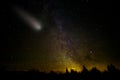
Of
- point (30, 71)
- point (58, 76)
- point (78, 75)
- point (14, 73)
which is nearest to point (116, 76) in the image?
point (78, 75)

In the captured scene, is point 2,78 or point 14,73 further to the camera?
point 14,73

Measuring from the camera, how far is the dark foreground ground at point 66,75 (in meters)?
58.9

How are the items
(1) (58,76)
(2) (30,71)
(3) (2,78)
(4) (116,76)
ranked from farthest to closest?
(4) (116,76)
(1) (58,76)
(2) (30,71)
(3) (2,78)

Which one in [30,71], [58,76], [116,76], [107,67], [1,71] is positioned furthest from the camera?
[107,67]

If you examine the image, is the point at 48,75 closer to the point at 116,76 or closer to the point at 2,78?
the point at 2,78

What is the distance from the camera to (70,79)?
81938 mm

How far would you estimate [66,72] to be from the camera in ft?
277

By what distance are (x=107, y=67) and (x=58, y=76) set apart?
3271cm

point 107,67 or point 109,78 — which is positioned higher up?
point 107,67

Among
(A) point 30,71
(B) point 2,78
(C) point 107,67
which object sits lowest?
(B) point 2,78

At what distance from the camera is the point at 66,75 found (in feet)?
271

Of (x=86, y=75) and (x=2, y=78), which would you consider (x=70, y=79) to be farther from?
(x=2, y=78)

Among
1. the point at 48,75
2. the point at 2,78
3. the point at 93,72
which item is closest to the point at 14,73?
the point at 2,78

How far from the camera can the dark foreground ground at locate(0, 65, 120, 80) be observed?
Answer: 58.9 m
